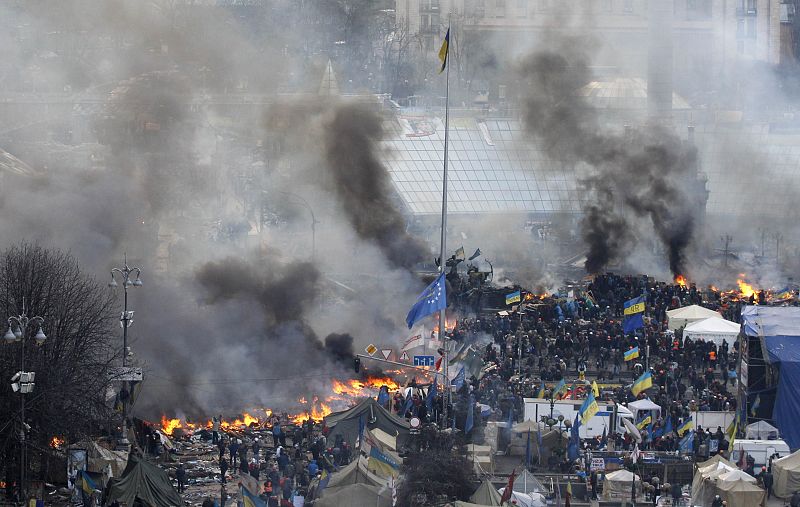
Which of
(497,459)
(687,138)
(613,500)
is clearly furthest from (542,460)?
(687,138)

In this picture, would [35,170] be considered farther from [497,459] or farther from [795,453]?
[795,453]

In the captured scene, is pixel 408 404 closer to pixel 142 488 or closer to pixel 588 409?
pixel 588 409

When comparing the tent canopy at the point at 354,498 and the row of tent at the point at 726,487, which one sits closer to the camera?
the tent canopy at the point at 354,498

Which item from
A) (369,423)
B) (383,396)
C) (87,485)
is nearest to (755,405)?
(369,423)

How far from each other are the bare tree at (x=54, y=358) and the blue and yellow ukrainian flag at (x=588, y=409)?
1190 cm

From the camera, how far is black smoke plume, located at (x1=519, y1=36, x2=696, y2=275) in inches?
3135

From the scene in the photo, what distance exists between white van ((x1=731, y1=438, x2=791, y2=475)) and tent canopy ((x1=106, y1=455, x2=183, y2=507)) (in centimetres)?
1320

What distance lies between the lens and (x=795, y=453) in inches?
1652

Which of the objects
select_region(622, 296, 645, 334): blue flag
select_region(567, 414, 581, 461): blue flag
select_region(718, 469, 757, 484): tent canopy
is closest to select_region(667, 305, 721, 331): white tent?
select_region(622, 296, 645, 334): blue flag

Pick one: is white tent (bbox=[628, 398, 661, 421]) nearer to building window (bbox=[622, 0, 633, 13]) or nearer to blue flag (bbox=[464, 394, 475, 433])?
blue flag (bbox=[464, 394, 475, 433])

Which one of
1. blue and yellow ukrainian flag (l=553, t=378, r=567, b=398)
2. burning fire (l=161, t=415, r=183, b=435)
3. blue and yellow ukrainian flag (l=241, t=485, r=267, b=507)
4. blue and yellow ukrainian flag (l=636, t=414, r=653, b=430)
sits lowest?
blue and yellow ukrainian flag (l=241, t=485, r=267, b=507)

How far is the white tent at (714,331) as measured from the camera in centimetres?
5800

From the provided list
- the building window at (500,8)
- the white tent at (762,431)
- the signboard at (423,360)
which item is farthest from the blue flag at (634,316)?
the building window at (500,8)

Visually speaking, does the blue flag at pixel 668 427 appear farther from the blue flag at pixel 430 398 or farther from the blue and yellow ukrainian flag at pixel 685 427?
the blue flag at pixel 430 398
